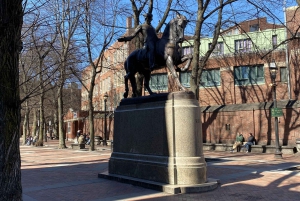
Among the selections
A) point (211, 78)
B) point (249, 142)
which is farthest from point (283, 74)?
point (249, 142)

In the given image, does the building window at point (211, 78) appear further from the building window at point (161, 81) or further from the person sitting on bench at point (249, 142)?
the person sitting on bench at point (249, 142)

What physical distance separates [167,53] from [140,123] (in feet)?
7.67

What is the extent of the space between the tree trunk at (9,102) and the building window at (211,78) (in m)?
31.9

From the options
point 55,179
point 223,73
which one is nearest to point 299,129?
point 223,73

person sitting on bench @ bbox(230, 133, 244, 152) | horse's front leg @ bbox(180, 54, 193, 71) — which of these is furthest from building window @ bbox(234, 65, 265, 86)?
horse's front leg @ bbox(180, 54, 193, 71)

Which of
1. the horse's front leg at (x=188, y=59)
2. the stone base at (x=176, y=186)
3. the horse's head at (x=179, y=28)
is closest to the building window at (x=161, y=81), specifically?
the horse's front leg at (x=188, y=59)

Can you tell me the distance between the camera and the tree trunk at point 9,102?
4363mm

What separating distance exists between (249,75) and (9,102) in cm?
3161

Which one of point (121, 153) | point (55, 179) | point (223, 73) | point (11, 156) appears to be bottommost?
point (55, 179)

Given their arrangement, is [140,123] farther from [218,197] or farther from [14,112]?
[14,112]

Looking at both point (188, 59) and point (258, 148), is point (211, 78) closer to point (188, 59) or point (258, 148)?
point (258, 148)

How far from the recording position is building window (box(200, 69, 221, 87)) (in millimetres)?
35438

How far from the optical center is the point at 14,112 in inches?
177

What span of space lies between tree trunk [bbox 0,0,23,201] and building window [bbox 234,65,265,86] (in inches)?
1221
